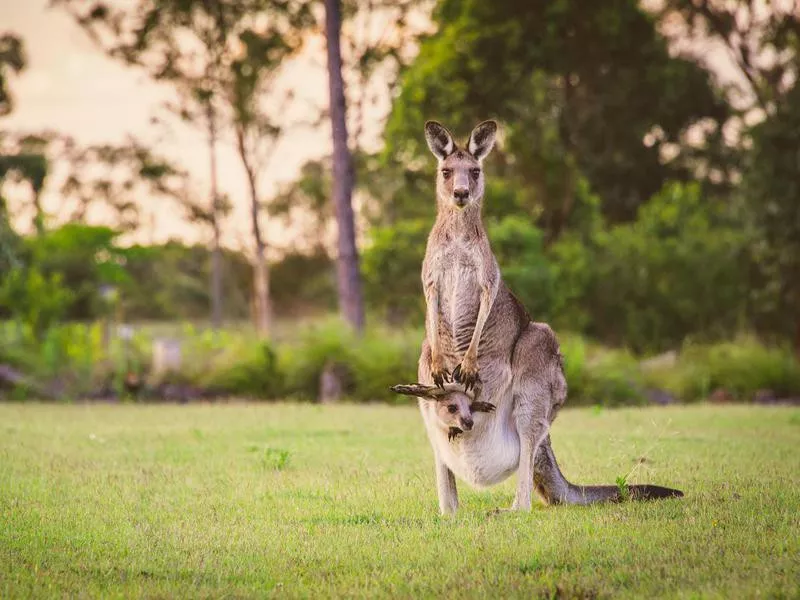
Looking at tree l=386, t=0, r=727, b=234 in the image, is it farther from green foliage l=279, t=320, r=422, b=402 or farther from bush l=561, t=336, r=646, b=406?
bush l=561, t=336, r=646, b=406

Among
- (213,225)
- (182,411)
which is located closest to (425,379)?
(182,411)

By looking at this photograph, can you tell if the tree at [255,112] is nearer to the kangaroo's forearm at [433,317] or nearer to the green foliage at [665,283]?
the green foliage at [665,283]

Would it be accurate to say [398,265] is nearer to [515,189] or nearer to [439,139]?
[515,189]

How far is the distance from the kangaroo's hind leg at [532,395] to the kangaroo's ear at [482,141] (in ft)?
4.35

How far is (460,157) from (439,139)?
0.70 feet

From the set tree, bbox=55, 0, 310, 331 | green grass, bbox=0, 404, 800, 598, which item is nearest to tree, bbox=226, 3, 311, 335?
tree, bbox=55, 0, 310, 331

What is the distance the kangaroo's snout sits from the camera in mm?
7703

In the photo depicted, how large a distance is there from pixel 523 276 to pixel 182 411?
11.9 m

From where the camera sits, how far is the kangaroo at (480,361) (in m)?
7.53

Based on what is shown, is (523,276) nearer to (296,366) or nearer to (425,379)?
(296,366)

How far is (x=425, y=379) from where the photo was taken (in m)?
7.74

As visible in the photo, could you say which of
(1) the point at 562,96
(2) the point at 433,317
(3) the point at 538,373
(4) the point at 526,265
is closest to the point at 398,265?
(4) the point at 526,265

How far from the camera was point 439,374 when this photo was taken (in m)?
7.46

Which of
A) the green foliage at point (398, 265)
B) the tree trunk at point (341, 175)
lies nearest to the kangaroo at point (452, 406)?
the tree trunk at point (341, 175)
